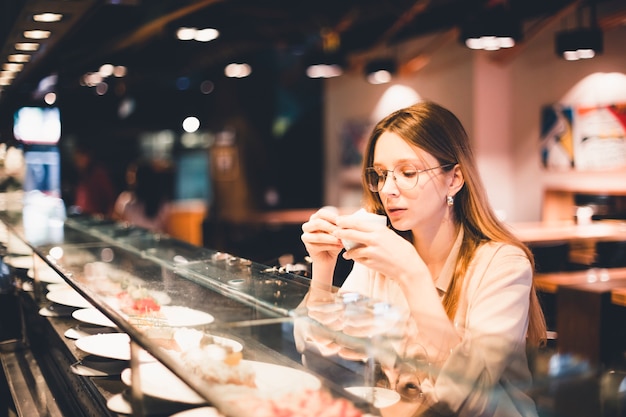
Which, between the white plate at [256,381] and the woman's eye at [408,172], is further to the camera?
the woman's eye at [408,172]

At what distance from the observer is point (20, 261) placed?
136 inches

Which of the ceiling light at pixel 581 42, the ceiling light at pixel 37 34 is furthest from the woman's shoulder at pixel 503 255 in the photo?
the ceiling light at pixel 581 42

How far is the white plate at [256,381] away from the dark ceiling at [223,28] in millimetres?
2193

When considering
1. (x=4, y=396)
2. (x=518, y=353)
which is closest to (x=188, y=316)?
(x=518, y=353)

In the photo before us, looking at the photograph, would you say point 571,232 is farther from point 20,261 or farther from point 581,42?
point 20,261

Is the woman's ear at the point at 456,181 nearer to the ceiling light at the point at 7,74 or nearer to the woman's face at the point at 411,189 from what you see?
the woman's face at the point at 411,189

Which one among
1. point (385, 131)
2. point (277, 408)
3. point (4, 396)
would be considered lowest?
point (4, 396)

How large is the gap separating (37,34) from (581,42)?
4556 mm

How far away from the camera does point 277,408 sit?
132 centimetres

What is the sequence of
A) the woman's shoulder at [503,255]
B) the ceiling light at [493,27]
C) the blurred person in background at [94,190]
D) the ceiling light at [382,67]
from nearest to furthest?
the woman's shoulder at [503,255]
the ceiling light at [493,27]
the ceiling light at [382,67]
the blurred person in background at [94,190]

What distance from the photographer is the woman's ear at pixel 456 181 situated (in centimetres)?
196

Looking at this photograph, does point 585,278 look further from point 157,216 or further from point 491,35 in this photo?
point 157,216

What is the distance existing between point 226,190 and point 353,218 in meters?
11.3

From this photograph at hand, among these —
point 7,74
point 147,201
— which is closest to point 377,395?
point 7,74
